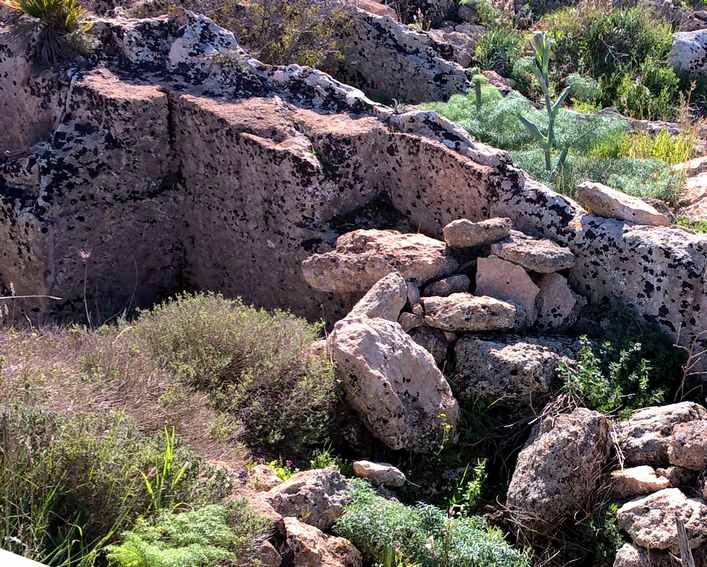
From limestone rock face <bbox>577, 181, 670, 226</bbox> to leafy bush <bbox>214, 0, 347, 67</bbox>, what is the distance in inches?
132

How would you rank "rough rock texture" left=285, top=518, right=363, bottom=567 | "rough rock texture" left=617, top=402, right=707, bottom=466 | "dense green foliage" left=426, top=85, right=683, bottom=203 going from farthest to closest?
"dense green foliage" left=426, top=85, right=683, bottom=203
"rough rock texture" left=617, top=402, right=707, bottom=466
"rough rock texture" left=285, top=518, right=363, bottom=567

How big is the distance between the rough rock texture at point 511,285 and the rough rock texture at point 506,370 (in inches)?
10.7

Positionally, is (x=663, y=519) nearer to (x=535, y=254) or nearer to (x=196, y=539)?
(x=535, y=254)

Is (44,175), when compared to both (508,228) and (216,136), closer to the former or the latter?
(216,136)

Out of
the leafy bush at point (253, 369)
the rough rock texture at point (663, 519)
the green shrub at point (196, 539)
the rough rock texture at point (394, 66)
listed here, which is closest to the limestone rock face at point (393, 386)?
the leafy bush at point (253, 369)

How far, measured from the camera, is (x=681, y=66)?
11055mm

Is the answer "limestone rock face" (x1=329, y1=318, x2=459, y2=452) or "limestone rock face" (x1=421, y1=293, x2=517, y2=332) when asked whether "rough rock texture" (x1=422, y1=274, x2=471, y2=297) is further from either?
"limestone rock face" (x1=329, y1=318, x2=459, y2=452)

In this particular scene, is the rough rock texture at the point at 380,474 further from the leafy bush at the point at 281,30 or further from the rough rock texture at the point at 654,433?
the leafy bush at the point at 281,30

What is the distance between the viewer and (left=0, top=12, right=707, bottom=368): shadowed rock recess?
6227mm

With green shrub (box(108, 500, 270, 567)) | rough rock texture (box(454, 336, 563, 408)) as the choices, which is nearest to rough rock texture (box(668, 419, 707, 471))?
rough rock texture (box(454, 336, 563, 408))

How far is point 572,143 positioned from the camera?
7.37 metres

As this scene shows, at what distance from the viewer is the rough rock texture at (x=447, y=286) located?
18.5 ft

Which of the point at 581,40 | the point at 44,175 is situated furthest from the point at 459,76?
the point at 44,175

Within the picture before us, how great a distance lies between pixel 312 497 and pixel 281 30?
17.6 feet
